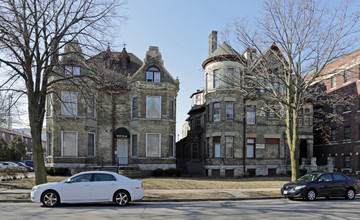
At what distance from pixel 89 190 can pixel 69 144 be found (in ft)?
56.1

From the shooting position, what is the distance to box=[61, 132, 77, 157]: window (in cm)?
2866

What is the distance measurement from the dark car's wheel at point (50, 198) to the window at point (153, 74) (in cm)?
1883

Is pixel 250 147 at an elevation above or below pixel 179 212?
above

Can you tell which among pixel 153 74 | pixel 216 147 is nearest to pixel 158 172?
pixel 216 147

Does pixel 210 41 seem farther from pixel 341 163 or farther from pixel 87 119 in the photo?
pixel 341 163

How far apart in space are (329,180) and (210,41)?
22.7 metres

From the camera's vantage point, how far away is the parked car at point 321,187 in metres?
15.4

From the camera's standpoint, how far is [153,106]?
30.4 meters

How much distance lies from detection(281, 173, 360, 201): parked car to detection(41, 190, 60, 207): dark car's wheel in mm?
10420

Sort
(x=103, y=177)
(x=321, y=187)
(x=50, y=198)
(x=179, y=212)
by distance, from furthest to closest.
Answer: (x=321, y=187), (x=103, y=177), (x=50, y=198), (x=179, y=212)

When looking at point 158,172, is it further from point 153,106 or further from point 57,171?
point 57,171

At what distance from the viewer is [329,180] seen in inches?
629

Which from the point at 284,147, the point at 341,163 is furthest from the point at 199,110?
the point at 341,163

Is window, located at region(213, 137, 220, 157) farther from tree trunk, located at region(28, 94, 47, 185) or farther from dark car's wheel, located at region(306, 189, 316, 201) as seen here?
tree trunk, located at region(28, 94, 47, 185)
